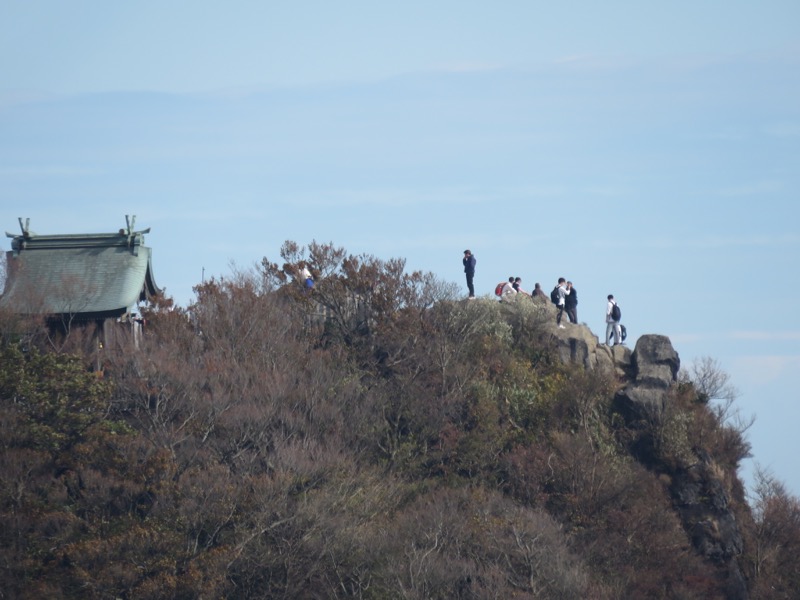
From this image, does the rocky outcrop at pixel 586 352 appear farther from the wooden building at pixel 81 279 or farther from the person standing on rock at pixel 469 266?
the wooden building at pixel 81 279

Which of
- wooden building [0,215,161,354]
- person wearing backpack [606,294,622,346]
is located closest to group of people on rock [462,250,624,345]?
person wearing backpack [606,294,622,346]

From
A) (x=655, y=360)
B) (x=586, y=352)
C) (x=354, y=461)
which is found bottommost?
(x=354, y=461)

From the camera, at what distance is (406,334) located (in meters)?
49.2

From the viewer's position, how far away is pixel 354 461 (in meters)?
41.5

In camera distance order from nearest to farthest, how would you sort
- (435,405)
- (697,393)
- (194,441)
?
1. (194,441)
2. (435,405)
3. (697,393)

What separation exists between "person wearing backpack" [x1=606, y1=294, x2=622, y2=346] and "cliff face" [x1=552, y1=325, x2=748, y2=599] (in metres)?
0.58

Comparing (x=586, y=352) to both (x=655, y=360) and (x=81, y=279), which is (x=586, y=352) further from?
(x=81, y=279)

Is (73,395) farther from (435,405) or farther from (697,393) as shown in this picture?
(697,393)

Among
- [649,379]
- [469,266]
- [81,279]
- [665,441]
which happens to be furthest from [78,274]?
[665,441]

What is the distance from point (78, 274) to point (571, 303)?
19.8 m

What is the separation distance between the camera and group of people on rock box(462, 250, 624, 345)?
50.7 m

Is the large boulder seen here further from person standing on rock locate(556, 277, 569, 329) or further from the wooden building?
the wooden building

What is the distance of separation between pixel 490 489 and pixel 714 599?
8.08 meters

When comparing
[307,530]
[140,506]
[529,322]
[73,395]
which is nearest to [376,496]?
[307,530]
